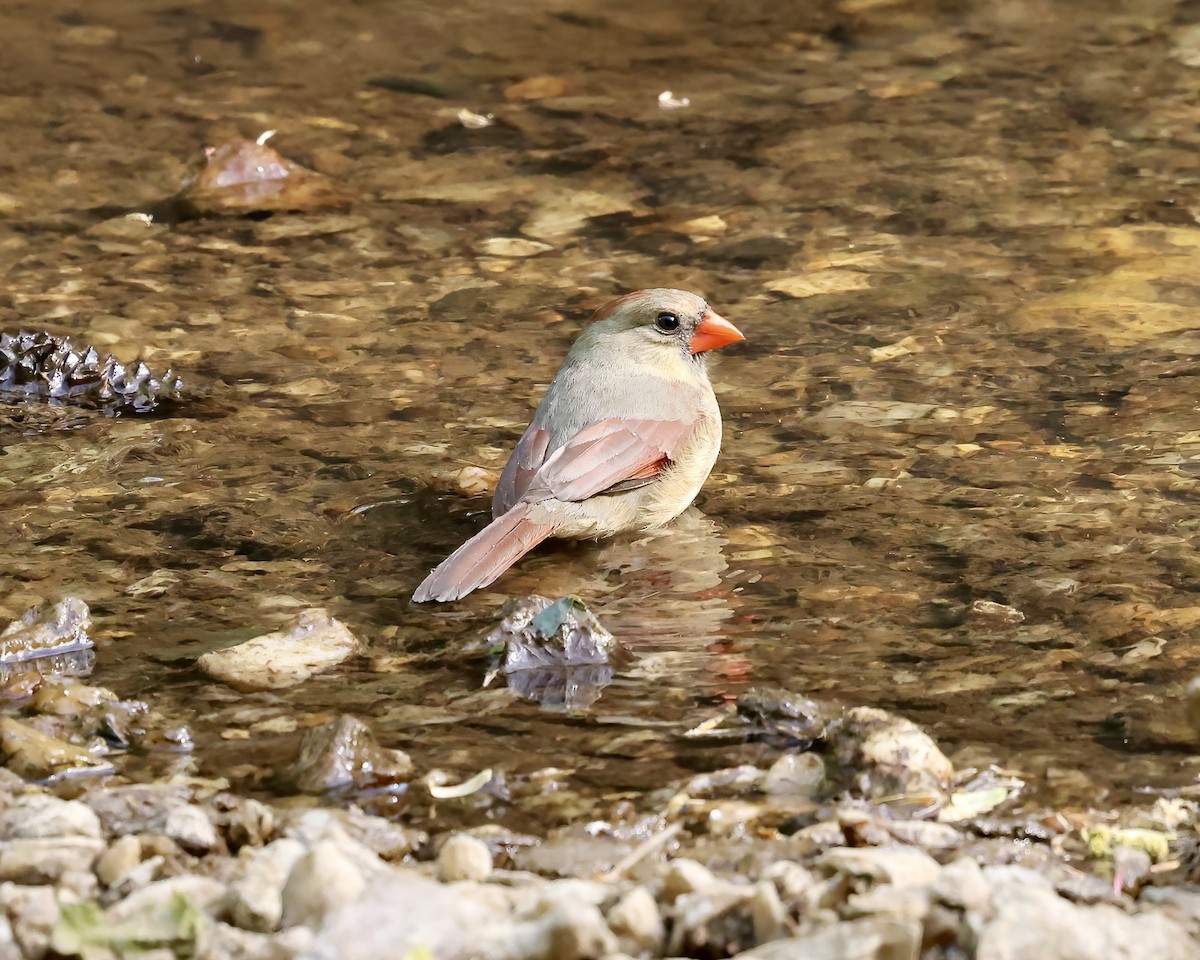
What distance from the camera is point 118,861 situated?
3176 mm

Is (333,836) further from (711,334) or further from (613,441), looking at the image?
(711,334)

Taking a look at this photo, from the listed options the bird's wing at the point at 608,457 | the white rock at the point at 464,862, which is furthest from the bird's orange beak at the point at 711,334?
the white rock at the point at 464,862

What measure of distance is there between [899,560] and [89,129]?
239 inches

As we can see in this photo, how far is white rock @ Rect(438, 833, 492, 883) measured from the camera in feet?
10.6

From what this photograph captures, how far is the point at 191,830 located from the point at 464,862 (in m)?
0.55

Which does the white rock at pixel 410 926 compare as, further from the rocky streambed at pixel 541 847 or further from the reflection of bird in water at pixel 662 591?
the reflection of bird in water at pixel 662 591

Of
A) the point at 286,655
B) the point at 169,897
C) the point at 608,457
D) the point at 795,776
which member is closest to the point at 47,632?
the point at 286,655

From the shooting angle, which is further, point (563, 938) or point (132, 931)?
point (132, 931)

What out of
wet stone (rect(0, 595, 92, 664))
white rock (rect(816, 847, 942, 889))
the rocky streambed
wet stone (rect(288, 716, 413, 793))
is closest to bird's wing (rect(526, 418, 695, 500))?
the rocky streambed

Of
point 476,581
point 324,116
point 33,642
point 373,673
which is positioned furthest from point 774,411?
point 324,116

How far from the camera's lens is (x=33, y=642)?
14.3ft

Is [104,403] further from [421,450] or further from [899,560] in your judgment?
[899,560]

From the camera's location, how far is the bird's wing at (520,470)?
525 centimetres

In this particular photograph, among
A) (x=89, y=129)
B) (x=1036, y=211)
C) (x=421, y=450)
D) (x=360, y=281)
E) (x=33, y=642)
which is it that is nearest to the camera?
(x=33, y=642)
